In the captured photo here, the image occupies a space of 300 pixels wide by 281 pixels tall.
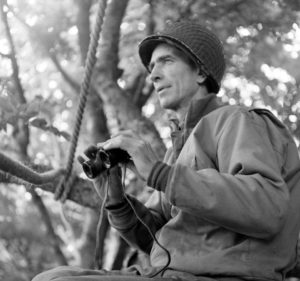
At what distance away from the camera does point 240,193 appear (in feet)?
7.06

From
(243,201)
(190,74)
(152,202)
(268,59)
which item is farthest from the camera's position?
(268,59)

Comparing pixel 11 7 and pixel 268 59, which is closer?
pixel 11 7

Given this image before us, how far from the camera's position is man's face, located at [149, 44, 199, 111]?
9.55 ft

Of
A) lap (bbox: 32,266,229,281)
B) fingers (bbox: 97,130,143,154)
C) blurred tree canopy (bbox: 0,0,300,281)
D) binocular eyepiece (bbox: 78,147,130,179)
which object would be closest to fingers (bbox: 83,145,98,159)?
binocular eyepiece (bbox: 78,147,130,179)

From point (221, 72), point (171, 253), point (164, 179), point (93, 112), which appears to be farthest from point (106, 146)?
point (93, 112)

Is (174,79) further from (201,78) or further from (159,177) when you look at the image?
(159,177)

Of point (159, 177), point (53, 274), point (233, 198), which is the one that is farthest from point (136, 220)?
point (233, 198)

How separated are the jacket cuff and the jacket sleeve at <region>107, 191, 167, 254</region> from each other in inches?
25.1

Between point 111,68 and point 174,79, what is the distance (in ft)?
7.25

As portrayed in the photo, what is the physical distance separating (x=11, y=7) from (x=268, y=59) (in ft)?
8.59

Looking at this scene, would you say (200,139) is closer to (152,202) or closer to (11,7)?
(152,202)

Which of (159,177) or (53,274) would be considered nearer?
(159,177)

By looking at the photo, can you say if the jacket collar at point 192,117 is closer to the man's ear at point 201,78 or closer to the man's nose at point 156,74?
the man's ear at point 201,78

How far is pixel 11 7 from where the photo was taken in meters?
5.34
